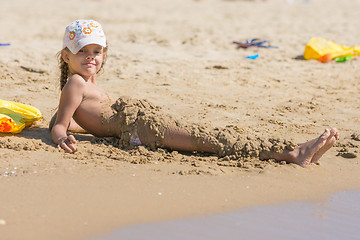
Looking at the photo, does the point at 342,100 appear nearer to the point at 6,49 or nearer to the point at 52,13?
the point at 6,49

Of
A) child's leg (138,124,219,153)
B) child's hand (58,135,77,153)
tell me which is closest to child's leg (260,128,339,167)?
child's leg (138,124,219,153)

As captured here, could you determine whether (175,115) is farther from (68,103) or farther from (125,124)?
(68,103)

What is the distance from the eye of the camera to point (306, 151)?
3.37 metres

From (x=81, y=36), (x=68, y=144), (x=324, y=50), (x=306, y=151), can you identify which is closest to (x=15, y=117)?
(x=68, y=144)

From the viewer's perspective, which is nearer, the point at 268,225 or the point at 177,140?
the point at 268,225

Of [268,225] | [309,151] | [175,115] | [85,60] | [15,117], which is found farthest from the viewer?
[175,115]

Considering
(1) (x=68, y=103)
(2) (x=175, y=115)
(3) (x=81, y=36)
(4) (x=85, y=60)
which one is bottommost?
(2) (x=175, y=115)

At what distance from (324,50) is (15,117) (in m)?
4.88

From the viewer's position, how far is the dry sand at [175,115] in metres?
2.70

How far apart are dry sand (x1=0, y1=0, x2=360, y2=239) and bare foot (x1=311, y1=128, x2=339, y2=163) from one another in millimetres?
58

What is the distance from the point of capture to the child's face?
3660 millimetres

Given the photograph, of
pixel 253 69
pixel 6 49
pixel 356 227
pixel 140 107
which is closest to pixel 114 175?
pixel 140 107

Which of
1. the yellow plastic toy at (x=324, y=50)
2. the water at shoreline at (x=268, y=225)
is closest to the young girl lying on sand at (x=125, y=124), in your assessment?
the water at shoreline at (x=268, y=225)

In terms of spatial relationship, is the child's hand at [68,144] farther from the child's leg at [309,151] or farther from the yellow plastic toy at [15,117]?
the child's leg at [309,151]
